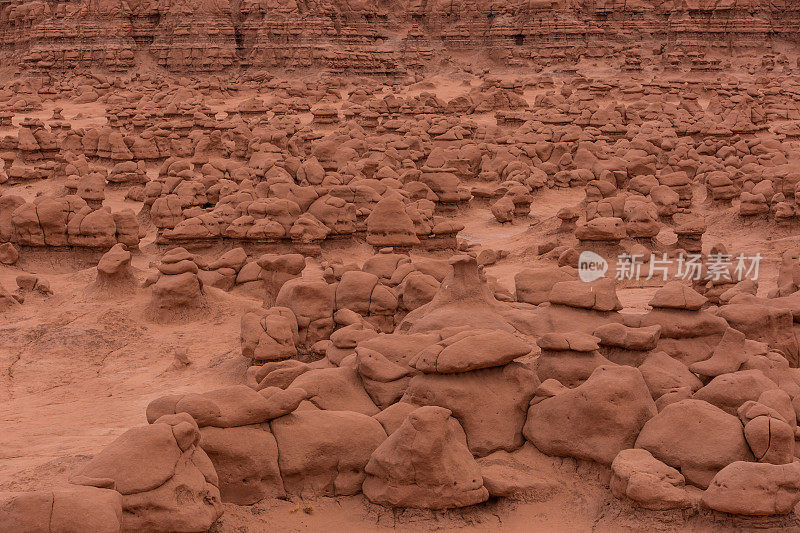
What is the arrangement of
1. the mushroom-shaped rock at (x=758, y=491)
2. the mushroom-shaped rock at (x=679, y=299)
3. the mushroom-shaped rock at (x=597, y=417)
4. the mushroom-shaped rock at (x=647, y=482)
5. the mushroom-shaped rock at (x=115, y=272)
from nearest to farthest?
the mushroom-shaped rock at (x=758, y=491) → the mushroom-shaped rock at (x=647, y=482) → the mushroom-shaped rock at (x=597, y=417) → the mushroom-shaped rock at (x=679, y=299) → the mushroom-shaped rock at (x=115, y=272)

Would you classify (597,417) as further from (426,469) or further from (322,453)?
(322,453)

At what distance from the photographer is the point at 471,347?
15.1ft

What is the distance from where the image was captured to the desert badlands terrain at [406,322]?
13.3 feet

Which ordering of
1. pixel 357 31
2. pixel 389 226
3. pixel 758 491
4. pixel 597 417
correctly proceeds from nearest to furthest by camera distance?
pixel 758 491, pixel 597 417, pixel 389 226, pixel 357 31

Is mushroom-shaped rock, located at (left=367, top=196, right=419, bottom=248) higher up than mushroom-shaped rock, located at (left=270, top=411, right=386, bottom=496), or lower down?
higher up

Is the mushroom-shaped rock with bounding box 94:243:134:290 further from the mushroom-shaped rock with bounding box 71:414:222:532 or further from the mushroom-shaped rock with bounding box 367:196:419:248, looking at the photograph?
the mushroom-shaped rock with bounding box 71:414:222:532

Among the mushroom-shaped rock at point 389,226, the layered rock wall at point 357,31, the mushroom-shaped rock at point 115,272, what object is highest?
the layered rock wall at point 357,31

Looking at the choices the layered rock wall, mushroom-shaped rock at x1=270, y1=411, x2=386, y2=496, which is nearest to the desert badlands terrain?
mushroom-shaped rock at x1=270, y1=411, x2=386, y2=496

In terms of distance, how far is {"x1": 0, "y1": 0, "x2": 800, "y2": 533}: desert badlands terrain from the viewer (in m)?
4.05

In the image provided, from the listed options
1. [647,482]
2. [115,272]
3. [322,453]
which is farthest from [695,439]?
[115,272]

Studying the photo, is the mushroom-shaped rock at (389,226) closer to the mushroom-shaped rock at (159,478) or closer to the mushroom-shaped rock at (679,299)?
the mushroom-shaped rock at (679,299)

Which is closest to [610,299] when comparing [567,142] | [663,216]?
[663,216]

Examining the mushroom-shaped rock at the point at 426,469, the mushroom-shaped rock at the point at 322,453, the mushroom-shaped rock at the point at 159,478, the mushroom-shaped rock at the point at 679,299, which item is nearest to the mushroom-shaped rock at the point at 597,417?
the mushroom-shaped rock at the point at 426,469

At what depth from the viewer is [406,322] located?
6.17 meters
